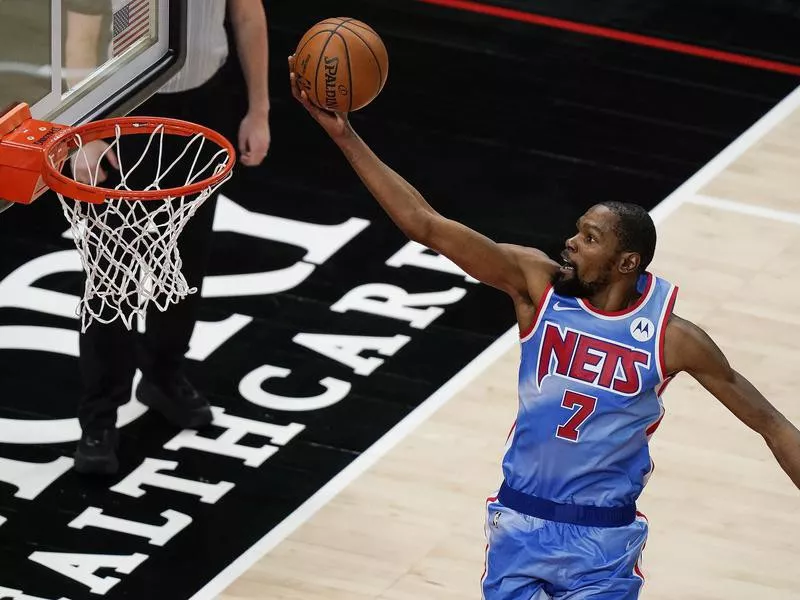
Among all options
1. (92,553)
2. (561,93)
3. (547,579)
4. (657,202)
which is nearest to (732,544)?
(547,579)

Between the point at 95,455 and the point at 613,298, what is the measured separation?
267 centimetres

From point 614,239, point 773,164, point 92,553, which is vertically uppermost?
point 614,239

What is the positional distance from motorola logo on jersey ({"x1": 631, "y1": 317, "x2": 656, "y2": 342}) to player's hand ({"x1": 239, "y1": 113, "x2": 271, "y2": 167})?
243 cm

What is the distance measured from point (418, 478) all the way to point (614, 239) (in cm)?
236

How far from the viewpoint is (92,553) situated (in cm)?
671

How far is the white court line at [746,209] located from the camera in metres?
9.47

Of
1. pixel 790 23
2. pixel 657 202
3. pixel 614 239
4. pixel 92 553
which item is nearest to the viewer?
pixel 614 239

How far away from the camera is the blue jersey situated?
5.14 metres

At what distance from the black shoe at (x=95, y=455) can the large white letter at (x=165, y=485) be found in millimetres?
84

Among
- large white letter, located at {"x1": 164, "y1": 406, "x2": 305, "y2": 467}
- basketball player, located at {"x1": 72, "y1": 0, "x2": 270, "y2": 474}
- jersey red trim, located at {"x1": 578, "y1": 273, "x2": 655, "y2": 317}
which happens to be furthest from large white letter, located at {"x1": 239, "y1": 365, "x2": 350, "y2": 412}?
jersey red trim, located at {"x1": 578, "y1": 273, "x2": 655, "y2": 317}

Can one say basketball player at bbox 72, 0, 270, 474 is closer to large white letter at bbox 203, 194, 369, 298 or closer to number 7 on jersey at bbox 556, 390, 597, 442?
large white letter at bbox 203, 194, 369, 298

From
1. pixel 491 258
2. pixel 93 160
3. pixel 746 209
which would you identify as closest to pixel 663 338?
pixel 491 258

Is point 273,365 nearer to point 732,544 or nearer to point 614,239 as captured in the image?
point 732,544

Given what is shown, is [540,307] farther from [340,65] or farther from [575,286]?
[340,65]
